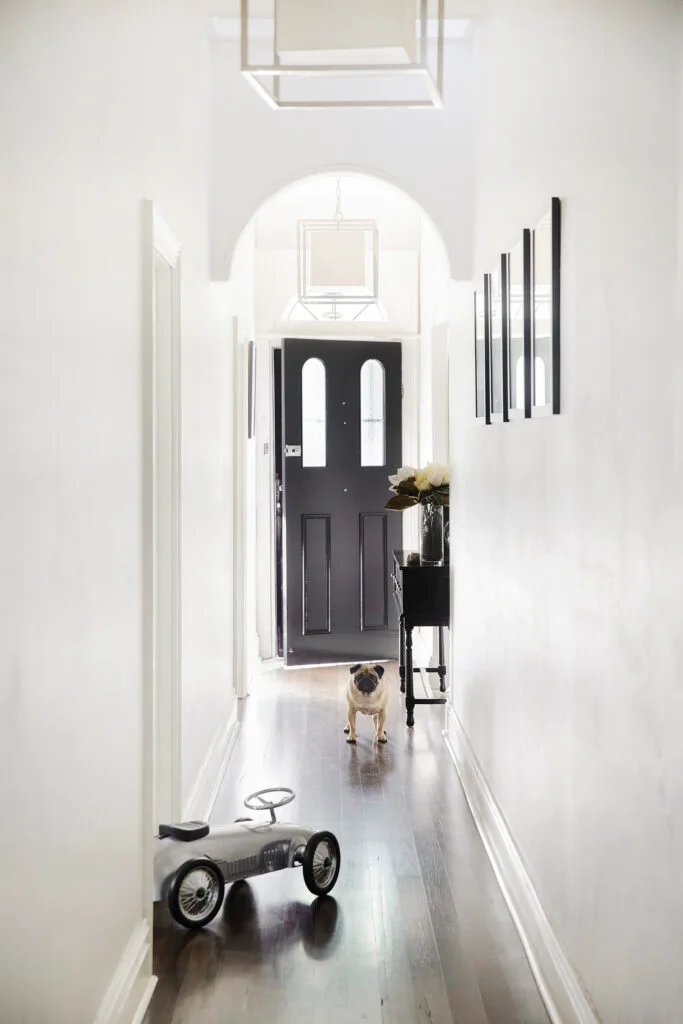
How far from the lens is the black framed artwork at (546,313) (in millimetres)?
2574

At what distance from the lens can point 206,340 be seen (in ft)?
13.9

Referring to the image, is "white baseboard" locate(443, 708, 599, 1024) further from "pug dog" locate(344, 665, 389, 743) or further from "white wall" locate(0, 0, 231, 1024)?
"white wall" locate(0, 0, 231, 1024)

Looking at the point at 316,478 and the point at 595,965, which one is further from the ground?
the point at 316,478

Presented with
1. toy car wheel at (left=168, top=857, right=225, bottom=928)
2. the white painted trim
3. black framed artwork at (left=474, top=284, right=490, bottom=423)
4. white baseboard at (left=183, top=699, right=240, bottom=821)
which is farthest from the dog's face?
toy car wheel at (left=168, top=857, right=225, bottom=928)

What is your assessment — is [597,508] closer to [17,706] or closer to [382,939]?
[17,706]

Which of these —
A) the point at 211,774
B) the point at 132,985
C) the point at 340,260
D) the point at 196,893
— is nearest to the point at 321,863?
the point at 196,893

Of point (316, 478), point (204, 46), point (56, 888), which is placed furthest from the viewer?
point (316, 478)

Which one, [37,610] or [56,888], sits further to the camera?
[56,888]

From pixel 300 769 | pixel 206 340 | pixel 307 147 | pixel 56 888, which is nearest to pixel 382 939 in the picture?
pixel 56 888

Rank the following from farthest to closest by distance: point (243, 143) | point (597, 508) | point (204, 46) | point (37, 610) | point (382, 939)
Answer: point (243, 143)
point (204, 46)
point (382, 939)
point (597, 508)
point (37, 610)

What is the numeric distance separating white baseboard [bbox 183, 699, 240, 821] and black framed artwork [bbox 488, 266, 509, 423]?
5.85 feet

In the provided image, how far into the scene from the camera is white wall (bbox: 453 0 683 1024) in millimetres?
1701

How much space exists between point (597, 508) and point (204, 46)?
300cm

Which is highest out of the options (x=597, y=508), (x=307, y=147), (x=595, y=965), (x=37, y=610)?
(x=307, y=147)
